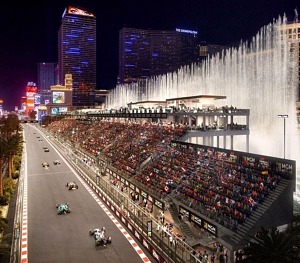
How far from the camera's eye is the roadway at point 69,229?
20987 millimetres

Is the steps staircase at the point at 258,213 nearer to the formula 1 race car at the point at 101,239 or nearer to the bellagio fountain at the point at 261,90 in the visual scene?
the formula 1 race car at the point at 101,239

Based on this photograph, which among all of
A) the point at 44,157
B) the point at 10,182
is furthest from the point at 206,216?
the point at 44,157

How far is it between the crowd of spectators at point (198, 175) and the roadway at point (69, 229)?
594cm

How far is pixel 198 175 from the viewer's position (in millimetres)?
29641

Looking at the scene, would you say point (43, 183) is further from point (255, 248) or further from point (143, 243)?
point (255, 248)

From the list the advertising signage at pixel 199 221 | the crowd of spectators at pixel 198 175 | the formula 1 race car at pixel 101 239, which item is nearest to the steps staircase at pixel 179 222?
the crowd of spectators at pixel 198 175

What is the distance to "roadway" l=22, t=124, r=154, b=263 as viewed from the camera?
68.9 ft

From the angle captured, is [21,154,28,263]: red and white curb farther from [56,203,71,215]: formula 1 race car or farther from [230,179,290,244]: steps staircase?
[230,179,290,244]: steps staircase

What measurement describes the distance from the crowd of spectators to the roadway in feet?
19.5

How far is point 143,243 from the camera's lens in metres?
22.5

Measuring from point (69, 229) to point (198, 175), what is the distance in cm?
1318

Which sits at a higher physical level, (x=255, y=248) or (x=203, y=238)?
(x=255, y=248)

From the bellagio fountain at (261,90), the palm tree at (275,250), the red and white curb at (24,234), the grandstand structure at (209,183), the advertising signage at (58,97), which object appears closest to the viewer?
the palm tree at (275,250)

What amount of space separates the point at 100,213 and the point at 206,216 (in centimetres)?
1170
